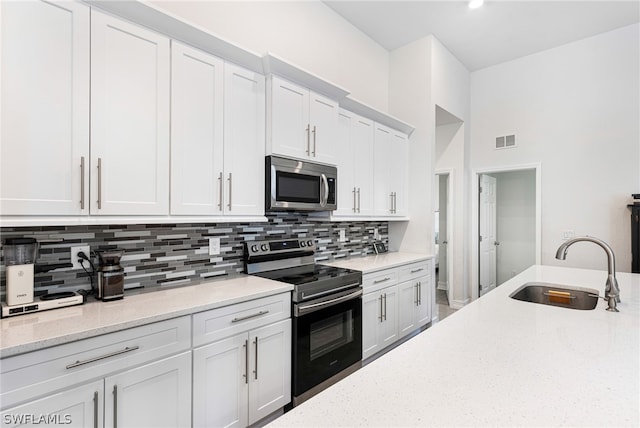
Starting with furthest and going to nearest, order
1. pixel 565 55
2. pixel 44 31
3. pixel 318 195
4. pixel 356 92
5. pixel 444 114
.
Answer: pixel 444 114 → pixel 565 55 → pixel 356 92 → pixel 318 195 → pixel 44 31

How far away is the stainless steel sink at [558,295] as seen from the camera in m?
1.94

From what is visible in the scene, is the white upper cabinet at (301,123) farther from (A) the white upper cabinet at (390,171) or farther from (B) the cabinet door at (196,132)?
(A) the white upper cabinet at (390,171)

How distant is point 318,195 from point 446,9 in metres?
2.55

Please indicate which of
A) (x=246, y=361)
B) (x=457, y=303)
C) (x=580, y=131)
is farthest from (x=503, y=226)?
(x=246, y=361)

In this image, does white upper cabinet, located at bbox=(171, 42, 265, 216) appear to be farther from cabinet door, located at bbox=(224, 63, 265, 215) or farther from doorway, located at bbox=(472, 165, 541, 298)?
doorway, located at bbox=(472, 165, 541, 298)

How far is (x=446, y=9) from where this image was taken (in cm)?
334

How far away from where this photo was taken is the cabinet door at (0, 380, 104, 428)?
1.09 meters

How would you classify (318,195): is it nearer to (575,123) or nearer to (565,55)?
(575,123)

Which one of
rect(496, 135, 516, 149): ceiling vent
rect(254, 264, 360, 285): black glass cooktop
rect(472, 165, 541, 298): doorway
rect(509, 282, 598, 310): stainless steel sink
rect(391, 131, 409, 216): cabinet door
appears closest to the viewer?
rect(509, 282, 598, 310): stainless steel sink

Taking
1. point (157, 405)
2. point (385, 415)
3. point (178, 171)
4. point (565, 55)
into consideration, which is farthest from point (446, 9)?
point (157, 405)

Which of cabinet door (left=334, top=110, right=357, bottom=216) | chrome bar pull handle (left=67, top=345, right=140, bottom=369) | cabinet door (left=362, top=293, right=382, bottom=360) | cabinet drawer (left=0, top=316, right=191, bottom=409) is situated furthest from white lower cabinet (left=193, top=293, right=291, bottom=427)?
cabinet door (left=334, top=110, right=357, bottom=216)

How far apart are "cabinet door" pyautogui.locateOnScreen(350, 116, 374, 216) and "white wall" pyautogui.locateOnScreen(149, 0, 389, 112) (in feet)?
2.03

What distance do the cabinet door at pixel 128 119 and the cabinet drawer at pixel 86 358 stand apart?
0.63m

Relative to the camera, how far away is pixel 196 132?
1.93 meters
